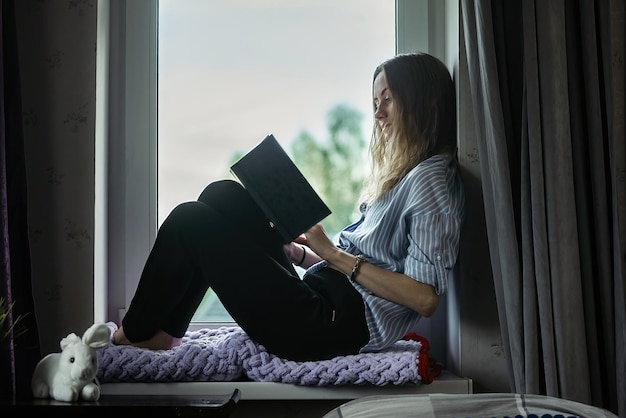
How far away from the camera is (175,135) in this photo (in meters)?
2.25

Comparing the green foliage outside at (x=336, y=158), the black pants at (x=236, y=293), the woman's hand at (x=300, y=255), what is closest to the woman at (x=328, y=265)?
the black pants at (x=236, y=293)

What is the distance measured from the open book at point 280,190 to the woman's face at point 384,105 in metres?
0.30

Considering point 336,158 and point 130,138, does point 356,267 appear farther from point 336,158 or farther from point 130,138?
point 130,138

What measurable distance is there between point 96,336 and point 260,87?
0.94 meters

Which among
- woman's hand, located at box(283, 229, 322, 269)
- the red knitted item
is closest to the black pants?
the red knitted item

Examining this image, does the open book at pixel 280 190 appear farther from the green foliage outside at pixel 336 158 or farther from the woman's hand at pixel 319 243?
the green foliage outside at pixel 336 158

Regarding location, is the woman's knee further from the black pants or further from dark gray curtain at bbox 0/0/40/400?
dark gray curtain at bbox 0/0/40/400

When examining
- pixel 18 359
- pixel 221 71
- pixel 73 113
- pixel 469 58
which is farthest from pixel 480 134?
pixel 18 359

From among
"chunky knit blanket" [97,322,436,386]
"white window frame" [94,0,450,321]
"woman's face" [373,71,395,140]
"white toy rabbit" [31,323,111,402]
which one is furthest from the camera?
"white window frame" [94,0,450,321]

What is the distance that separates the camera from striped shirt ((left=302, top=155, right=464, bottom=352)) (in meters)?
1.86

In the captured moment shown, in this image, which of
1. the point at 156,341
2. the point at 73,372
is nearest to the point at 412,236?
the point at 156,341

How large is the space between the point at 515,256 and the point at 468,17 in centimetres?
56

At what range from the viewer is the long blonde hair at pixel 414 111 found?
2.03 meters

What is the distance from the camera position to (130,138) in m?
2.21
